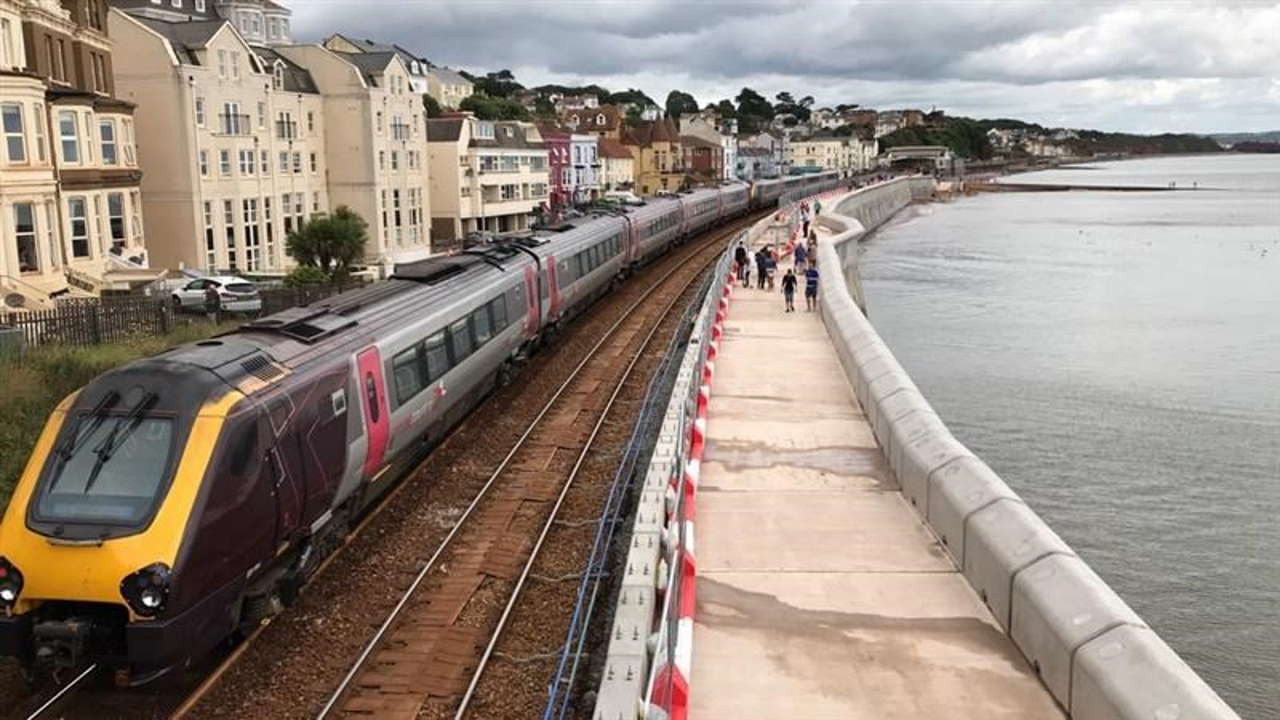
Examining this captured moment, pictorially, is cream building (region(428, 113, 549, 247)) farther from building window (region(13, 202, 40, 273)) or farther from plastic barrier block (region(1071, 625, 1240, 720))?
plastic barrier block (region(1071, 625, 1240, 720))

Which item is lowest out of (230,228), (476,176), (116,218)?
(230,228)

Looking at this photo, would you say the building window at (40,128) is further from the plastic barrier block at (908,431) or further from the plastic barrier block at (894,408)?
the plastic barrier block at (908,431)

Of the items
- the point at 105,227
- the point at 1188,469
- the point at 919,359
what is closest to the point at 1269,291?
the point at 919,359

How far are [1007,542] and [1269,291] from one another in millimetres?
55754

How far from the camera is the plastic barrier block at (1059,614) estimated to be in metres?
7.70

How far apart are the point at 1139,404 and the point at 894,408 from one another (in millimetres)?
20677

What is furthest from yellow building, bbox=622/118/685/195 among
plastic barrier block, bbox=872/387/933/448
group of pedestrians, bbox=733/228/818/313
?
plastic barrier block, bbox=872/387/933/448

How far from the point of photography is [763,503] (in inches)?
501

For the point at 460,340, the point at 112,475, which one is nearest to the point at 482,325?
the point at 460,340

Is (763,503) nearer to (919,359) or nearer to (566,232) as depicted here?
(566,232)

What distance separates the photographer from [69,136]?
33219 mm

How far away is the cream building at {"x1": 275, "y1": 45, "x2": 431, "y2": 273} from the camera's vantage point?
5488cm

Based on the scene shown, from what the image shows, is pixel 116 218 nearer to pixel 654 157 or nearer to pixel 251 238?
pixel 251 238

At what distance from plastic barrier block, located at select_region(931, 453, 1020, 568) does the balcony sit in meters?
40.5
